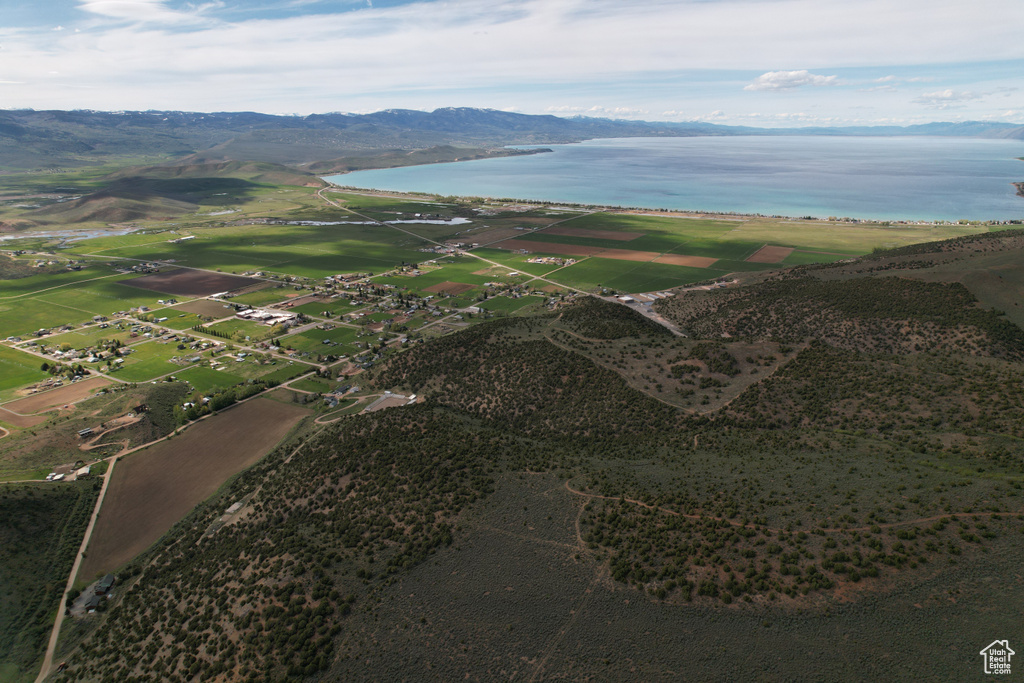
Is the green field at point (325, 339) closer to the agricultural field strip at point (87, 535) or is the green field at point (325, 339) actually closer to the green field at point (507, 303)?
the agricultural field strip at point (87, 535)

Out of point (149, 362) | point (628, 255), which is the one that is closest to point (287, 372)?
point (149, 362)

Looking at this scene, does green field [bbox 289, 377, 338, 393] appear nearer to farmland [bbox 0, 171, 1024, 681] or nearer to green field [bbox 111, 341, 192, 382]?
farmland [bbox 0, 171, 1024, 681]

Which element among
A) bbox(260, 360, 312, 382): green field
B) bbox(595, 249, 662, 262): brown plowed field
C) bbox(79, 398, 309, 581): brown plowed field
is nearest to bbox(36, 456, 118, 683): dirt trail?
bbox(79, 398, 309, 581): brown plowed field

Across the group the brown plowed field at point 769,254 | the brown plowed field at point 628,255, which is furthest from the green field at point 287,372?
the brown plowed field at point 769,254

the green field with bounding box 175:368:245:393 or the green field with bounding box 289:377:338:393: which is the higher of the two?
the green field with bounding box 289:377:338:393

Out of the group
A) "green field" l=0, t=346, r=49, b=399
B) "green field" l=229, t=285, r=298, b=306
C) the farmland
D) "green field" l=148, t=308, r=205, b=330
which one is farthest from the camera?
"green field" l=229, t=285, r=298, b=306

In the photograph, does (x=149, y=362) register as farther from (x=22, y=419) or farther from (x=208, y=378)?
(x=22, y=419)
